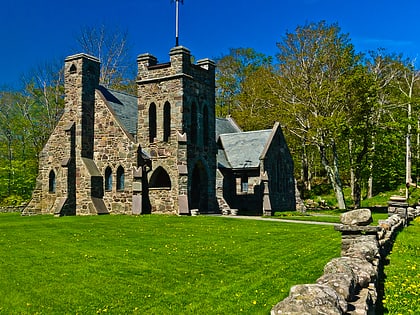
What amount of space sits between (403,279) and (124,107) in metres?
25.7

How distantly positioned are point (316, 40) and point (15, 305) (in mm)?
31951

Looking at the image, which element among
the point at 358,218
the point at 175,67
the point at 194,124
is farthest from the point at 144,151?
the point at 358,218

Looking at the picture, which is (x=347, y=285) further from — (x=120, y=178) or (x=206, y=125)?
(x=206, y=125)

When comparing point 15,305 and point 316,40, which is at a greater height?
point 316,40

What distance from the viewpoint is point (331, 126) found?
32000 mm

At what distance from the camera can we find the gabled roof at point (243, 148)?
1341 inches

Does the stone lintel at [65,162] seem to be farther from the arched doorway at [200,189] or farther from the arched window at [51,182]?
the arched doorway at [200,189]

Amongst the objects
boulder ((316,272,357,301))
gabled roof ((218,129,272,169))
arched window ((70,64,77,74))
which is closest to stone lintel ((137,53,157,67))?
arched window ((70,64,77,74))

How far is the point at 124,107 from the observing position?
107ft

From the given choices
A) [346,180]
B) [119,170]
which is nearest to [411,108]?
[346,180]

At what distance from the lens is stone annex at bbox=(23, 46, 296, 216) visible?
28.8m

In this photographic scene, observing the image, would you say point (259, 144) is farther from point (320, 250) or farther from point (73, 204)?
point (320, 250)

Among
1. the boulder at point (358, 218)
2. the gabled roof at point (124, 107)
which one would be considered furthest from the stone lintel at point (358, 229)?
the gabled roof at point (124, 107)

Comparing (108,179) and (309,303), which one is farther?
(108,179)
